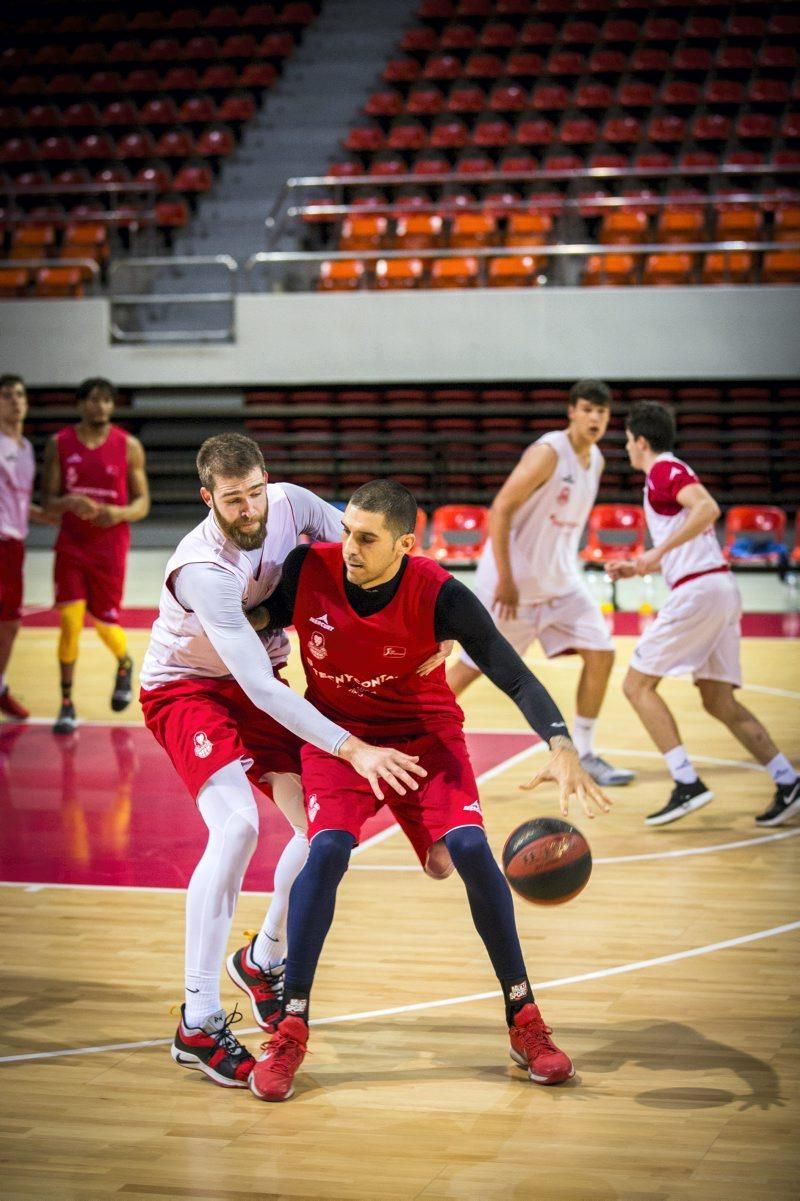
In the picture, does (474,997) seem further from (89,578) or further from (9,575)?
(9,575)

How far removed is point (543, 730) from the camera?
3697 mm

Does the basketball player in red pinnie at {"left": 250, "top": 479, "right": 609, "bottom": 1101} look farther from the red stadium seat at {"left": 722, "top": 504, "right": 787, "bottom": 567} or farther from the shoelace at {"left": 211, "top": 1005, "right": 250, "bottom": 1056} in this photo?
the red stadium seat at {"left": 722, "top": 504, "right": 787, "bottom": 567}

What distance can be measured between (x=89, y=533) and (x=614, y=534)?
6.05 metres

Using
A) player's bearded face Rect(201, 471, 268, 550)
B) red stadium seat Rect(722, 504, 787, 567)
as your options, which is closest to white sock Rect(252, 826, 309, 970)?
player's bearded face Rect(201, 471, 268, 550)

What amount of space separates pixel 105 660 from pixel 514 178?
24.6 ft

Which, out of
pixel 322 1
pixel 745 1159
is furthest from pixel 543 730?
pixel 322 1

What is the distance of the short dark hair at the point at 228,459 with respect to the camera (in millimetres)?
3799

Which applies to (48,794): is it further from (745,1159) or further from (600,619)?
(745,1159)

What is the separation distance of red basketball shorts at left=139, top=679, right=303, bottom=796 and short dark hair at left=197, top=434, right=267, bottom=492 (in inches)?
22.9

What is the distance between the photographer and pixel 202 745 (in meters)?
3.92

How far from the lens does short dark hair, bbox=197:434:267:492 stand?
3.80 meters

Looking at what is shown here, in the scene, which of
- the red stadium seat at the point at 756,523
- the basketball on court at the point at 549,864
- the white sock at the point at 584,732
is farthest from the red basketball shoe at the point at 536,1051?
the red stadium seat at the point at 756,523

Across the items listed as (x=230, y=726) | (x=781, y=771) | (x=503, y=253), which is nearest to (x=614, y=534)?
(x=503, y=253)

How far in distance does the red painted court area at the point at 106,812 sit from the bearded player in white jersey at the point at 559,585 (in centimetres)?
67
